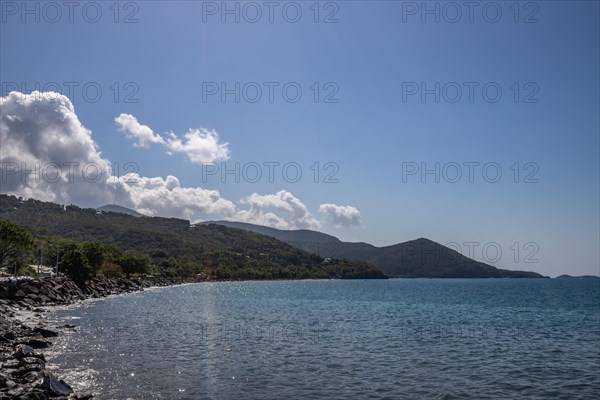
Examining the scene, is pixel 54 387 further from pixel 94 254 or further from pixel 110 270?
pixel 110 270

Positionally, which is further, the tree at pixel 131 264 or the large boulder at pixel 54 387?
the tree at pixel 131 264

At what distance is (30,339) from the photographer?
38.2 m

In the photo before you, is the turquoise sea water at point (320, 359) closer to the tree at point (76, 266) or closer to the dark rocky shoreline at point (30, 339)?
the dark rocky shoreline at point (30, 339)

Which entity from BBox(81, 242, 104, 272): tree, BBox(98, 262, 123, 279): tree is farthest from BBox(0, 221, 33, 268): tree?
BBox(98, 262, 123, 279): tree

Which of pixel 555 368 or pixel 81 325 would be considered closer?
pixel 555 368

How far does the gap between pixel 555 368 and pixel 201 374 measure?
26293mm

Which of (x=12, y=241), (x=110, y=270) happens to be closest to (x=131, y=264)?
(x=110, y=270)

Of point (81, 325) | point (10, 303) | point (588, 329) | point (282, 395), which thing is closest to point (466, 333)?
point (588, 329)

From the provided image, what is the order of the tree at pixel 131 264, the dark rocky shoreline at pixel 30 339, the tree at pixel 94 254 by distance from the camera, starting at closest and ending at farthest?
the dark rocky shoreline at pixel 30 339, the tree at pixel 94 254, the tree at pixel 131 264

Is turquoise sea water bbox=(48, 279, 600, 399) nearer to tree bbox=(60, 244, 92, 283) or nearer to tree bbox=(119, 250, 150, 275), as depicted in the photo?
tree bbox=(60, 244, 92, 283)

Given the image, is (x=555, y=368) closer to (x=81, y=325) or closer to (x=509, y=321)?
(x=509, y=321)

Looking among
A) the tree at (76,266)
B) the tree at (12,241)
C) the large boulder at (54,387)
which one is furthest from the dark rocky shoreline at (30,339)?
the tree at (76,266)

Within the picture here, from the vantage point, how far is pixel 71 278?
109250 mm

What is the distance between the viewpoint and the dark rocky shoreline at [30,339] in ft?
76.2
